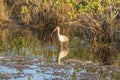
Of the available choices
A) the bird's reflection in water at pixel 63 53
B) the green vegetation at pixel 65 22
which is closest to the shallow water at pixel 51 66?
the bird's reflection in water at pixel 63 53

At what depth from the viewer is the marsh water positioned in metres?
12.0

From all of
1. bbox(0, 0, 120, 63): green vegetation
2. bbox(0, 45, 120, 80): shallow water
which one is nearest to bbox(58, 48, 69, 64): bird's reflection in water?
bbox(0, 45, 120, 80): shallow water

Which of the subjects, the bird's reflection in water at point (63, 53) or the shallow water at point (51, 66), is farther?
the bird's reflection in water at point (63, 53)

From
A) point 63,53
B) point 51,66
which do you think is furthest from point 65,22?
point 51,66

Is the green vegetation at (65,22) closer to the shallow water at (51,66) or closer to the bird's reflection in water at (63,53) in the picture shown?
the bird's reflection in water at (63,53)

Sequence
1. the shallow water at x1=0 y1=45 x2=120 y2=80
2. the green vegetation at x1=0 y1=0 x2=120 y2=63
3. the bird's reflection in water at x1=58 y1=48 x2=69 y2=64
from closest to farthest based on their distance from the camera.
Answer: the shallow water at x1=0 y1=45 x2=120 y2=80, the bird's reflection in water at x1=58 y1=48 x2=69 y2=64, the green vegetation at x1=0 y1=0 x2=120 y2=63

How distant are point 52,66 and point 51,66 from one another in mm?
39

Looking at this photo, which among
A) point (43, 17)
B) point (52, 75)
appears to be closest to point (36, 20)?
point (43, 17)

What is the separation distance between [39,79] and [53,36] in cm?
957

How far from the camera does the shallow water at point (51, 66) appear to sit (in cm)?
1203

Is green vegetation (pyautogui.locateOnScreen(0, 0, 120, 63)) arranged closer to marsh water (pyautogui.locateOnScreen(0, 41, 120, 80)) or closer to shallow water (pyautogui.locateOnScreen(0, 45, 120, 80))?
marsh water (pyautogui.locateOnScreen(0, 41, 120, 80))

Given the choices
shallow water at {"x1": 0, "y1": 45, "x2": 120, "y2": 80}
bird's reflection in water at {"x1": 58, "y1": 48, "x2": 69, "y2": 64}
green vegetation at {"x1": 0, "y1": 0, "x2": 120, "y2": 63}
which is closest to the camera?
shallow water at {"x1": 0, "y1": 45, "x2": 120, "y2": 80}

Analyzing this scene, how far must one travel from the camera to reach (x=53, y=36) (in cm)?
2114

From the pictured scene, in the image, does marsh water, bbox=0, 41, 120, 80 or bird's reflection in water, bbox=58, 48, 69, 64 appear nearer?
marsh water, bbox=0, 41, 120, 80
